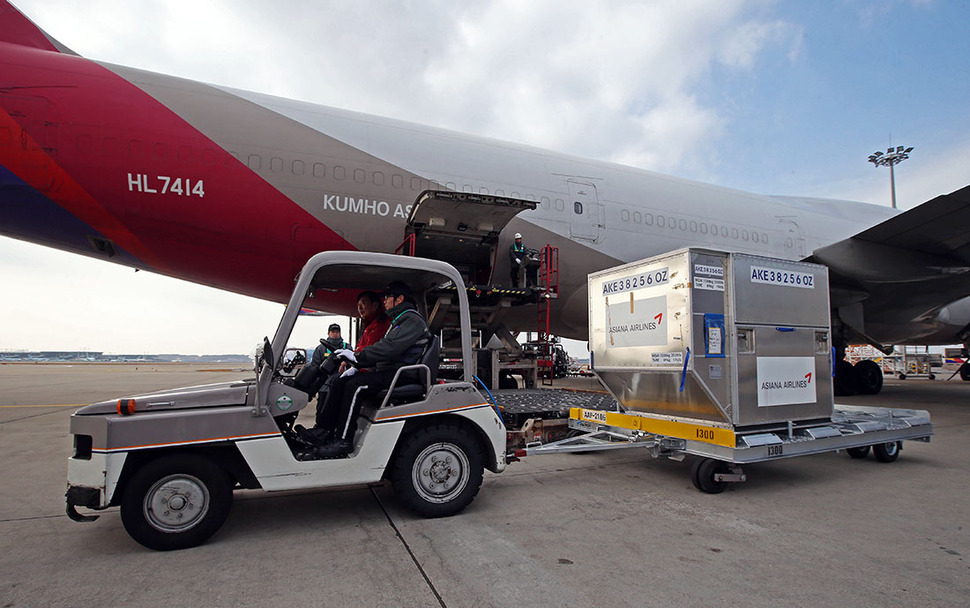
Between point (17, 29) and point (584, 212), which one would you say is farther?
point (584, 212)

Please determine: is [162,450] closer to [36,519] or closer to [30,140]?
[36,519]

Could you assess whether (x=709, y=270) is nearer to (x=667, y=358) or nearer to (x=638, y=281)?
(x=638, y=281)

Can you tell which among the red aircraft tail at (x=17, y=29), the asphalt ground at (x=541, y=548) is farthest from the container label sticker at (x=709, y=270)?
the red aircraft tail at (x=17, y=29)

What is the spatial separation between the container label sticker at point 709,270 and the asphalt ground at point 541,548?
6.19 ft

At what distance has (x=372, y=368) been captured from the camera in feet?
13.5

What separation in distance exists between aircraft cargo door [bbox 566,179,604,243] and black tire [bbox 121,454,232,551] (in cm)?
703

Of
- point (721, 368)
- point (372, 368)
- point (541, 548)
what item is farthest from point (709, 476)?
point (372, 368)

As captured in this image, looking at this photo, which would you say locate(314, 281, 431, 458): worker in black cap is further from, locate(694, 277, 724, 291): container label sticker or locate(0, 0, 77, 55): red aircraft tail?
locate(0, 0, 77, 55): red aircraft tail

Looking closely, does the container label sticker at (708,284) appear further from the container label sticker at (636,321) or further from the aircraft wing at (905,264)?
the aircraft wing at (905,264)

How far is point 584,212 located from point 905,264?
20.4 feet

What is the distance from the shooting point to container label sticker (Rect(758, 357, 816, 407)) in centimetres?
479

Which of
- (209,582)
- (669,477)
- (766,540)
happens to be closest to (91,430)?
(209,582)

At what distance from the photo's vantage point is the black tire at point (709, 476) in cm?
464

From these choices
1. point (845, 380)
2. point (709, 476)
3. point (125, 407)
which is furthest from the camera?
point (845, 380)
